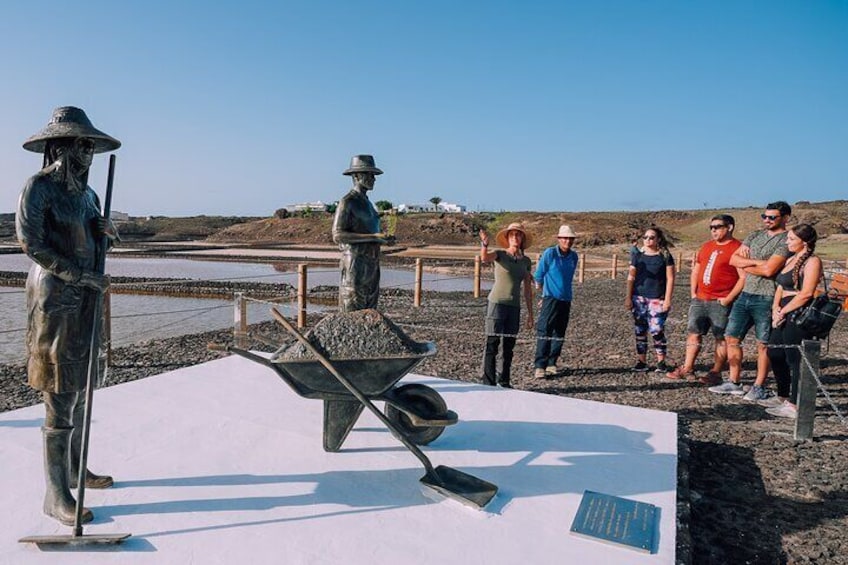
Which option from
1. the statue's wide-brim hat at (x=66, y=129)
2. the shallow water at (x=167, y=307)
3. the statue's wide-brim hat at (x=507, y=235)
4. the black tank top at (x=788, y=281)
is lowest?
the shallow water at (x=167, y=307)

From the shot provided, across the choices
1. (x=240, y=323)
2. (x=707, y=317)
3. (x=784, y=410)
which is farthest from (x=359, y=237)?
(x=784, y=410)

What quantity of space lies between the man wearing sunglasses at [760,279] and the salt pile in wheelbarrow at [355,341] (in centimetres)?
365

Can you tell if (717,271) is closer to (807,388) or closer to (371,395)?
(807,388)

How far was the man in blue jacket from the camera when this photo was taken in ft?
20.1

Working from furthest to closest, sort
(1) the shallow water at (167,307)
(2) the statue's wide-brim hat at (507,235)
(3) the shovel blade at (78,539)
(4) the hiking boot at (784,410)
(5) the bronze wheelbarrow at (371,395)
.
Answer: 1. (1) the shallow water at (167,307)
2. (2) the statue's wide-brim hat at (507,235)
3. (4) the hiking boot at (784,410)
4. (5) the bronze wheelbarrow at (371,395)
5. (3) the shovel blade at (78,539)

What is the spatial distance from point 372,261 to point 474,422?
5.08ft

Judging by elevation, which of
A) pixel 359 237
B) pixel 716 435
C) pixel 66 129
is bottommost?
pixel 716 435

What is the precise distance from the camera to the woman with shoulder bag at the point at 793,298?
15.9ft

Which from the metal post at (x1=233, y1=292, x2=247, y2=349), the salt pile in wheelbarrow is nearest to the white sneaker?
the salt pile in wheelbarrow

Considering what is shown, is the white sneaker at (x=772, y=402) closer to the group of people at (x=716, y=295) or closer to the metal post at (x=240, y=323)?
the group of people at (x=716, y=295)

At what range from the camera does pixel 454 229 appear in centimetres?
6078

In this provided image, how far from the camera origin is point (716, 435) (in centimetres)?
471

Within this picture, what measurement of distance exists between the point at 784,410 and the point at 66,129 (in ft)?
19.7

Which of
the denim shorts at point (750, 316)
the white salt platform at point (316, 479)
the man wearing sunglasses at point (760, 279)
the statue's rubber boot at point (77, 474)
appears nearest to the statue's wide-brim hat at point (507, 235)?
the white salt platform at point (316, 479)
